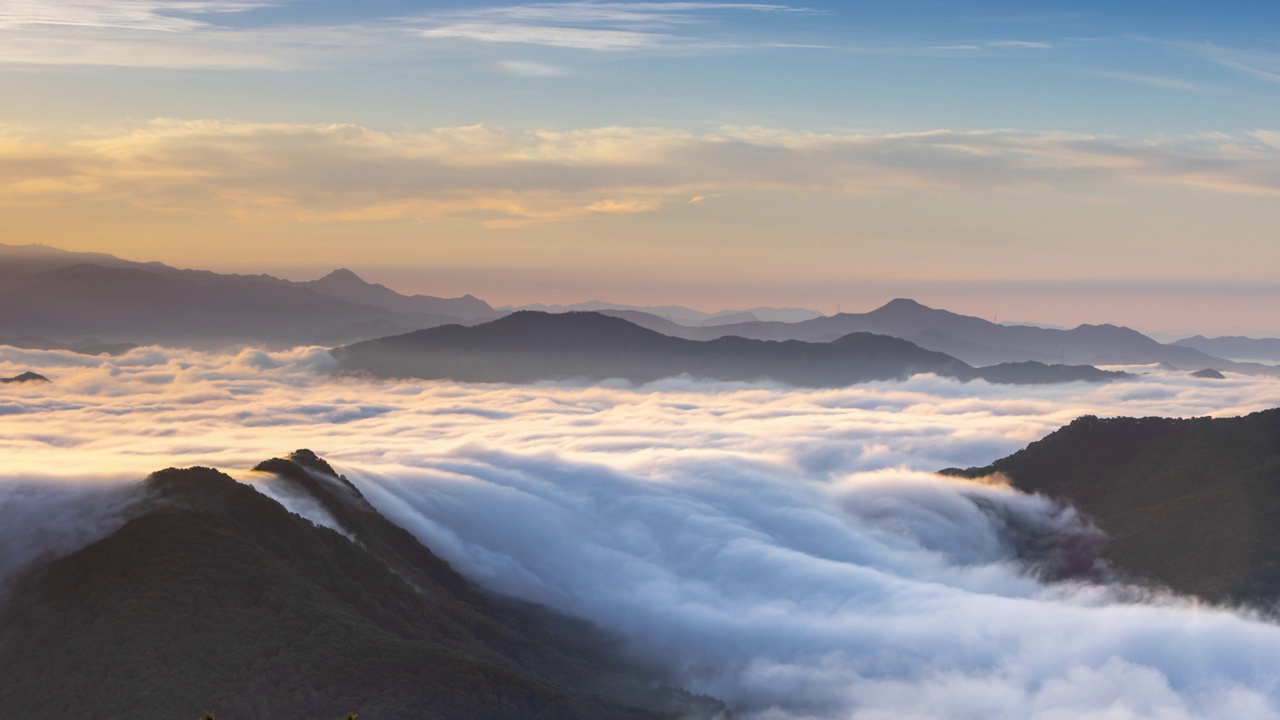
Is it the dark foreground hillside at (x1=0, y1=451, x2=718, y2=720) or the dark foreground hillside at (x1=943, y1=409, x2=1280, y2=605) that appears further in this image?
the dark foreground hillside at (x1=943, y1=409, x2=1280, y2=605)

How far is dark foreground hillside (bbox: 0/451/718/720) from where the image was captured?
94.4 metres

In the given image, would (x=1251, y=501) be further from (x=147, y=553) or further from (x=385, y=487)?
(x=147, y=553)

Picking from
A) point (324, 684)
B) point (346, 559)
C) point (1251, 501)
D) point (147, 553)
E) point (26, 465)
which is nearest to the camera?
point (324, 684)

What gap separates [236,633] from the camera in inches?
3947

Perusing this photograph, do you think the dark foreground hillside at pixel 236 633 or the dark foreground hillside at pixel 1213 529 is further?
the dark foreground hillside at pixel 1213 529

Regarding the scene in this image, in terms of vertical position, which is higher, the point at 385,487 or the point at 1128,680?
the point at 385,487

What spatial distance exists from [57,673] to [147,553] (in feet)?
43.6

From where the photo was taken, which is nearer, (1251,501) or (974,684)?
(974,684)

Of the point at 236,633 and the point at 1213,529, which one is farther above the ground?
the point at 1213,529

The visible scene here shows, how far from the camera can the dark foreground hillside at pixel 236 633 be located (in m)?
94.4

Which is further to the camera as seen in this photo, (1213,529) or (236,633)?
(1213,529)

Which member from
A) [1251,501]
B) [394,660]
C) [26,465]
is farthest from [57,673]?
[1251,501]

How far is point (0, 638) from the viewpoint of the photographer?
102 m

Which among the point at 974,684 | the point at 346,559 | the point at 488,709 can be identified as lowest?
the point at 974,684
